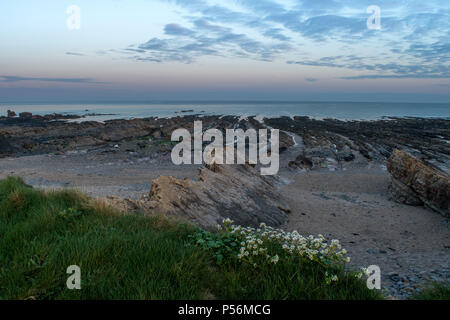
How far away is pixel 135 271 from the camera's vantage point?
3203mm

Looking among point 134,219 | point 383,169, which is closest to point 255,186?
point 134,219

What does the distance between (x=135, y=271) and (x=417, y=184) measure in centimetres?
1343

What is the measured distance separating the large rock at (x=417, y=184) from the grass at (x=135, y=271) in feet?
35.3

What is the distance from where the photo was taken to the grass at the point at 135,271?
2.91 meters

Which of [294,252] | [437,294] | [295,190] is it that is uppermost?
[294,252]

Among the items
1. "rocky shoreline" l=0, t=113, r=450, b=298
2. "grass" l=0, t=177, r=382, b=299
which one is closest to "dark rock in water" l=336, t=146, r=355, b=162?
"rocky shoreline" l=0, t=113, r=450, b=298

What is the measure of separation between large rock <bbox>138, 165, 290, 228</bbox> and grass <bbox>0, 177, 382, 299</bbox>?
291cm

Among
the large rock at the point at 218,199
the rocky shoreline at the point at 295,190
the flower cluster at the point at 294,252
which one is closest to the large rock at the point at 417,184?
the rocky shoreline at the point at 295,190

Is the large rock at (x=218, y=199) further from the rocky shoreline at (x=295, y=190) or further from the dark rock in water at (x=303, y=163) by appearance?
the dark rock in water at (x=303, y=163)

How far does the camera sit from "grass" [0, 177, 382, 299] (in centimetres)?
291

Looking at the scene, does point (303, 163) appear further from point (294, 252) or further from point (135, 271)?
point (135, 271)

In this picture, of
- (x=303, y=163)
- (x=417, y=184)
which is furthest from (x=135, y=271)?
(x=303, y=163)

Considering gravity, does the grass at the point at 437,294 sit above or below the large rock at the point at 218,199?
above
